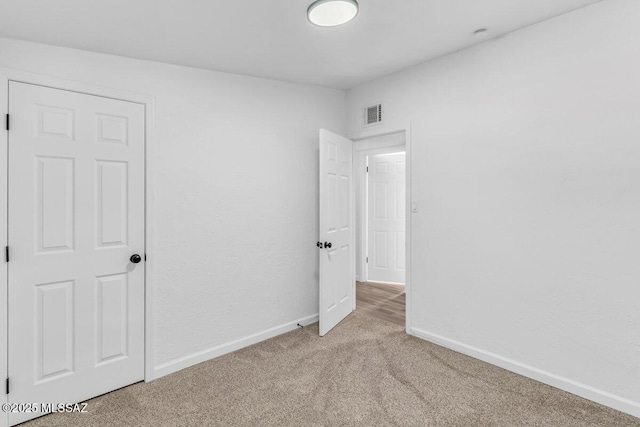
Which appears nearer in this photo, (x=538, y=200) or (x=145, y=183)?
(x=538, y=200)

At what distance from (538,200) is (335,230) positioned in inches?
69.7

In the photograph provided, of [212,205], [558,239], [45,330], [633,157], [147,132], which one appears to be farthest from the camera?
[212,205]

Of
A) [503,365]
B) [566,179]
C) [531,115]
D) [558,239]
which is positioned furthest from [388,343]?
[531,115]

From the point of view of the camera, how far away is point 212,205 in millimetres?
2740

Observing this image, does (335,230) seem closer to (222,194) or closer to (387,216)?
(222,194)

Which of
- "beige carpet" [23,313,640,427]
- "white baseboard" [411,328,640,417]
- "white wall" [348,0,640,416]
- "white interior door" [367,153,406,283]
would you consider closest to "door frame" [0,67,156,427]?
"beige carpet" [23,313,640,427]

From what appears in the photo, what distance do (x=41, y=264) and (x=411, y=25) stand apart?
9.55ft

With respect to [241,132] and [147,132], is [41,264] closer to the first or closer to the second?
[147,132]

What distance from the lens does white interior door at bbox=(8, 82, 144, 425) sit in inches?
78.2

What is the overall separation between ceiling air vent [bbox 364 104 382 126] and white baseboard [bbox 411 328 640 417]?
220 centimetres

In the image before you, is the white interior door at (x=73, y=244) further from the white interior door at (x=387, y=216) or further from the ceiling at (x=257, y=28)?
the white interior door at (x=387, y=216)

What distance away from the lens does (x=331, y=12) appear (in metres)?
1.87

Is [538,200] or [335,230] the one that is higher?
[538,200]

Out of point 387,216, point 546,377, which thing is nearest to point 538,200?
point 546,377
